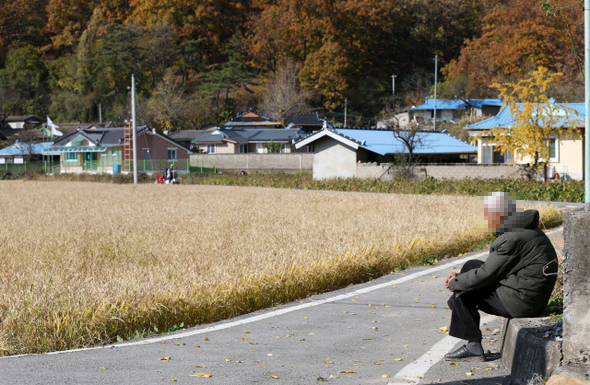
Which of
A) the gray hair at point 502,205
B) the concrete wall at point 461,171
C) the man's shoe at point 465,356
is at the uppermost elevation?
the concrete wall at point 461,171

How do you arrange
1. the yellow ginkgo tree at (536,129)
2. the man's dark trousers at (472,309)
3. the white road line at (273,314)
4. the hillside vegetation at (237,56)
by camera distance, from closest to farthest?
the man's dark trousers at (472,309) < the white road line at (273,314) < the yellow ginkgo tree at (536,129) < the hillside vegetation at (237,56)

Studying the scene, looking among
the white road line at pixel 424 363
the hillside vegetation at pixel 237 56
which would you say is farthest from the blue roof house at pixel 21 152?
the white road line at pixel 424 363

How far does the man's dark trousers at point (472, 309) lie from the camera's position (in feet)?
14.3

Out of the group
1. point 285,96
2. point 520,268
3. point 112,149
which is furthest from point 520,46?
point 520,268

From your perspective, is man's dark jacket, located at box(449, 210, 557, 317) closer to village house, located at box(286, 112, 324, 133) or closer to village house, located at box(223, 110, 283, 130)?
village house, located at box(286, 112, 324, 133)

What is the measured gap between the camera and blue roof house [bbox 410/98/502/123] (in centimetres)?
5794

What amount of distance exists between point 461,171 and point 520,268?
25.0 metres

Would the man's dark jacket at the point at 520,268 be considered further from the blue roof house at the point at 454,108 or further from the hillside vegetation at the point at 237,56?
the hillside vegetation at the point at 237,56

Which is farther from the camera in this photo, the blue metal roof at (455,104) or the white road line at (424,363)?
the blue metal roof at (455,104)

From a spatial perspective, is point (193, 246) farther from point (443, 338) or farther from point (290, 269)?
point (443, 338)

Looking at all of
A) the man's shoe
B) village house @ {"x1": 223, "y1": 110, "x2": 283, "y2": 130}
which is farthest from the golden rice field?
village house @ {"x1": 223, "y1": 110, "x2": 283, "y2": 130}

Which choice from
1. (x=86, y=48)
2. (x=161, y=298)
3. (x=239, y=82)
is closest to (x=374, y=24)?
(x=239, y=82)

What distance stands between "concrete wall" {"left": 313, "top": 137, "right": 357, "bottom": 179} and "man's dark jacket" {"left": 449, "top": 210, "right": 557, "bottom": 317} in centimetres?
2792

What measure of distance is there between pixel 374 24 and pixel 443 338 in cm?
7083
